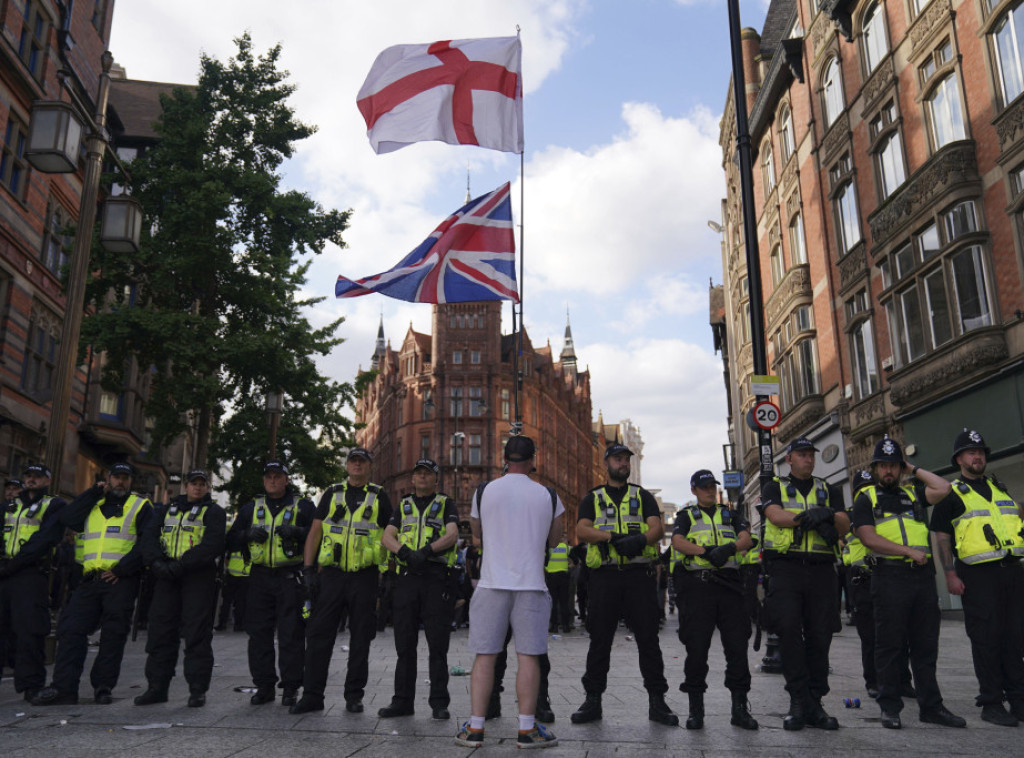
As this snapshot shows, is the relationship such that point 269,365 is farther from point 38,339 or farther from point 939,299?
point 939,299

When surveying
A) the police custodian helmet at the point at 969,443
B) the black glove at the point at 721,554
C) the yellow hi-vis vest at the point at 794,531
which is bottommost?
the black glove at the point at 721,554

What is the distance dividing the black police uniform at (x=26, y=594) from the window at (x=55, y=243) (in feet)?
54.7

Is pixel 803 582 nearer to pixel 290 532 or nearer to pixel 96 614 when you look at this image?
pixel 290 532

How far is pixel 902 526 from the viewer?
6.23 metres

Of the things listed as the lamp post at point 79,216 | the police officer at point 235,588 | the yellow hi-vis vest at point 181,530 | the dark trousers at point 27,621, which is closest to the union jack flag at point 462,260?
the lamp post at point 79,216

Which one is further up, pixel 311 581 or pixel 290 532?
pixel 290 532

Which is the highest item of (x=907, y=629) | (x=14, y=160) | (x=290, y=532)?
(x=14, y=160)

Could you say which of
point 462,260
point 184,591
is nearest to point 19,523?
point 184,591

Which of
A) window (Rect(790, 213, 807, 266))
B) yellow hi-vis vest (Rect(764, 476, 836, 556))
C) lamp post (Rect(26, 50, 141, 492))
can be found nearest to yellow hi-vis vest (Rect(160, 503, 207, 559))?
lamp post (Rect(26, 50, 141, 492))

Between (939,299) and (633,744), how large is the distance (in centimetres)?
1543

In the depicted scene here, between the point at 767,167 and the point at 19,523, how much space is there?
1116 inches

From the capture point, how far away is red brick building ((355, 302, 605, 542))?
73.1 metres

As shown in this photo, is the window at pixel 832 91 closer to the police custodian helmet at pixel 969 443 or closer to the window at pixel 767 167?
the window at pixel 767 167

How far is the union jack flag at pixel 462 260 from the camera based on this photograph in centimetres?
1142
